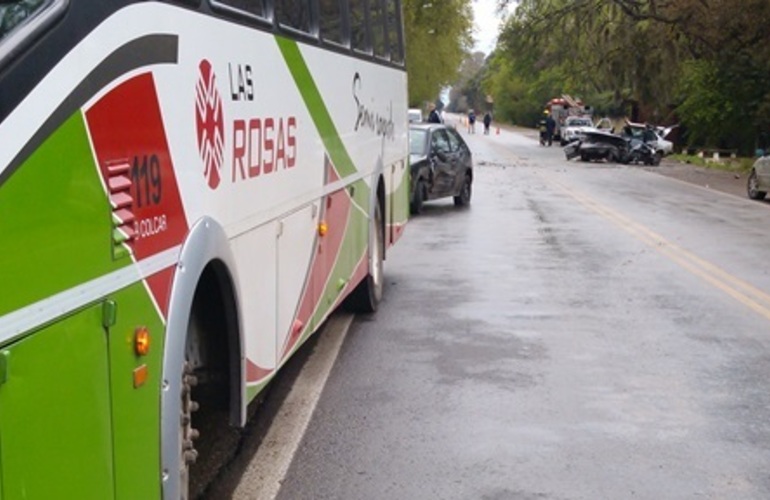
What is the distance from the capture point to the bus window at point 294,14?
5945 mm

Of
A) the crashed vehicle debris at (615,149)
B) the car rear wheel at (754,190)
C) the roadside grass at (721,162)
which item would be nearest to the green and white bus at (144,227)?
the car rear wheel at (754,190)

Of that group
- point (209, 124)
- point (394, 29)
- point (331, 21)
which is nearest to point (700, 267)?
point (394, 29)

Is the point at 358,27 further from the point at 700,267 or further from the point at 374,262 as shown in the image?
the point at 700,267

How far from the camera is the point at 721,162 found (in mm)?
43562

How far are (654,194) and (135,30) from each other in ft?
81.0

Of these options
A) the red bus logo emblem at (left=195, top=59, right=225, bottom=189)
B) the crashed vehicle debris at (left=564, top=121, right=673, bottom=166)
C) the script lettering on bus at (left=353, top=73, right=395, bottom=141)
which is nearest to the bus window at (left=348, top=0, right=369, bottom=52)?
the script lettering on bus at (left=353, top=73, right=395, bottom=141)

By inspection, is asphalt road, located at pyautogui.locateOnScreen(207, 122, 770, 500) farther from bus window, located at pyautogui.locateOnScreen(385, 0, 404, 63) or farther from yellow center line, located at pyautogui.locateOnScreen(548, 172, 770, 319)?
bus window, located at pyautogui.locateOnScreen(385, 0, 404, 63)

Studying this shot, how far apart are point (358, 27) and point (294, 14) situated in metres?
2.43

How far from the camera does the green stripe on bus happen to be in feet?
20.0

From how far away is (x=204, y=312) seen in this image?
4840mm

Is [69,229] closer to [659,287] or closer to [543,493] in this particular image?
[543,493]

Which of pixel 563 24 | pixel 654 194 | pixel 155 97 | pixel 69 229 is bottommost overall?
pixel 654 194

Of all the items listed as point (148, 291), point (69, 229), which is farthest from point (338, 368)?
point (69, 229)

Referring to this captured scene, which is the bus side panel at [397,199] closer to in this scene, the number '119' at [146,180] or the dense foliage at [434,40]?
the number '119' at [146,180]
